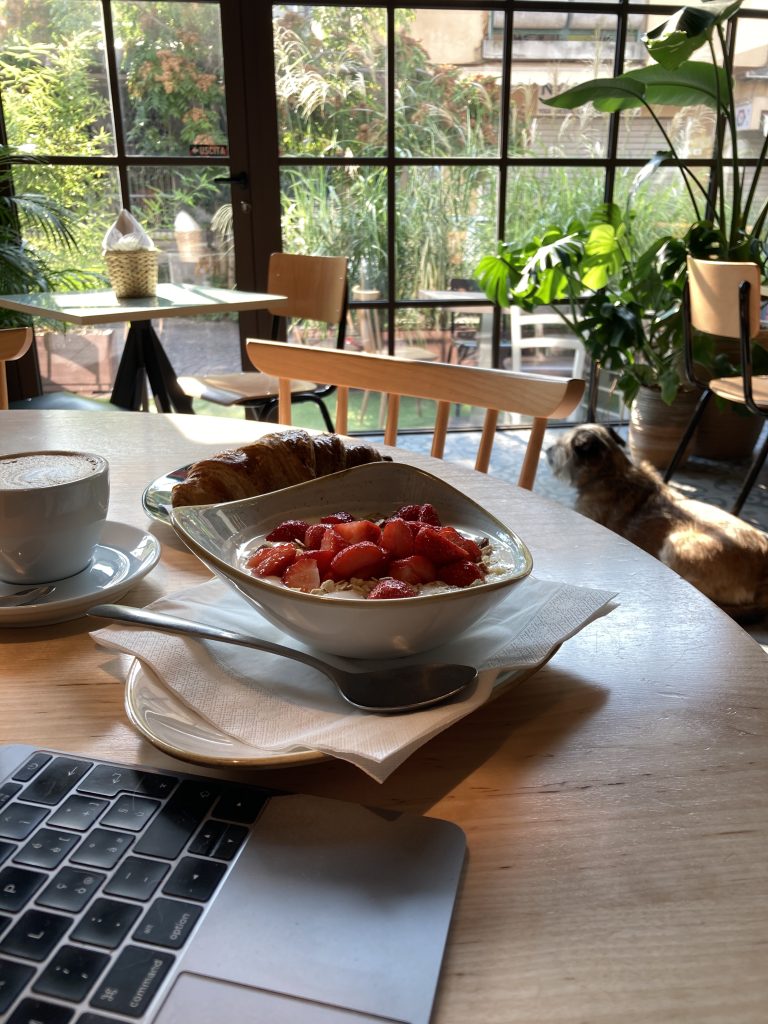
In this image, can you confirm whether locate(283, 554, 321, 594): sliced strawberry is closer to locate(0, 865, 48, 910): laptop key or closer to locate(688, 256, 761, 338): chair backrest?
locate(0, 865, 48, 910): laptop key

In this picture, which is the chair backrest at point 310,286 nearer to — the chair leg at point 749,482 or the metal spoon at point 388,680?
the chair leg at point 749,482

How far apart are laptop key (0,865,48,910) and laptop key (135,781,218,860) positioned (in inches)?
1.8

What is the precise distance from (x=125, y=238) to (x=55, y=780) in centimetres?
257

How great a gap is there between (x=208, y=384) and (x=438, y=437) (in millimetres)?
1746

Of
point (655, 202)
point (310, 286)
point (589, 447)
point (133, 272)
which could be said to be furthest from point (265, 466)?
point (655, 202)

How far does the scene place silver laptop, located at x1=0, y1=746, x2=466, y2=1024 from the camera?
0.32 m

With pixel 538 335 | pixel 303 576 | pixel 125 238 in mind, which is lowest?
pixel 538 335

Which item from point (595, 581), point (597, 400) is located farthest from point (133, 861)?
point (597, 400)

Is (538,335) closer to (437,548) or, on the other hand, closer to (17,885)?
(437,548)

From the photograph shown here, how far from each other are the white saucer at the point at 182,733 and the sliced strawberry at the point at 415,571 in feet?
0.43

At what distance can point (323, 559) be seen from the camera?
1.77 feet

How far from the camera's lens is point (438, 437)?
1343 millimetres

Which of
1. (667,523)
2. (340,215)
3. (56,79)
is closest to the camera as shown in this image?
(667,523)

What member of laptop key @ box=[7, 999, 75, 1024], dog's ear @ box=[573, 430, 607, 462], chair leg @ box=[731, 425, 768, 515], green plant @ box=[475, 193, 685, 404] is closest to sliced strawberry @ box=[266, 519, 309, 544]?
laptop key @ box=[7, 999, 75, 1024]
